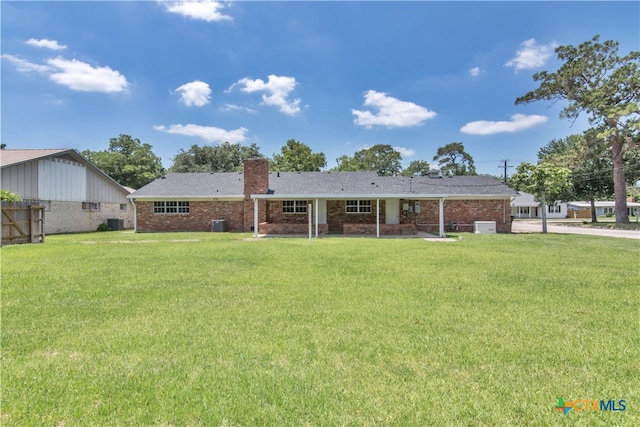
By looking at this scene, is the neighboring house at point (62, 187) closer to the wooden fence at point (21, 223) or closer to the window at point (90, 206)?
the window at point (90, 206)

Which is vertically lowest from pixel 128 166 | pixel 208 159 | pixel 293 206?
pixel 293 206

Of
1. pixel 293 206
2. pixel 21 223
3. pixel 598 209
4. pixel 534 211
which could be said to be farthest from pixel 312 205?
pixel 598 209

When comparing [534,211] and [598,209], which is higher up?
[598,209]

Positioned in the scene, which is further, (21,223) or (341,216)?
(341,216)

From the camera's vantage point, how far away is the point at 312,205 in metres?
20.0

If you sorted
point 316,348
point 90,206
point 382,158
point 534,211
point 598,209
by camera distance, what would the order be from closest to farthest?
point 316,348, point 90,206, point 534,211, point 598,209, point 382,158

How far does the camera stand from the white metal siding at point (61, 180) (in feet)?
63.4

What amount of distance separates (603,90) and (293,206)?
25.7m

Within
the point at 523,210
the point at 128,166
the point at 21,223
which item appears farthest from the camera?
the point at 523,210

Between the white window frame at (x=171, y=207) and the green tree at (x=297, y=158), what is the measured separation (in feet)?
70.0

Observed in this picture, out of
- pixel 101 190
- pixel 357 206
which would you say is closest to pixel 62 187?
pixel 101 190

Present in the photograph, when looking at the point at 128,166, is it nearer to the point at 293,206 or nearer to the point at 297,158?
the point at 297,158

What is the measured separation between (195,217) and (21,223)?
873cm

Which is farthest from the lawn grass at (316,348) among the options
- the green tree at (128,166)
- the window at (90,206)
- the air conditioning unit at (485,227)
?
the green tree at (128,166)
